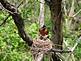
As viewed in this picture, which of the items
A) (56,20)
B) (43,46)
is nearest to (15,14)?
(43,46)

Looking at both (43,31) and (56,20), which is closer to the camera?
(43,31)

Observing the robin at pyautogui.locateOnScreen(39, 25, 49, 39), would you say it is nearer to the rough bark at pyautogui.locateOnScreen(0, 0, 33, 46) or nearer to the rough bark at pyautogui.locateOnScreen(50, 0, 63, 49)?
the rough bark at pyautogui.locateOnScreen(0, 0, 33, 46)

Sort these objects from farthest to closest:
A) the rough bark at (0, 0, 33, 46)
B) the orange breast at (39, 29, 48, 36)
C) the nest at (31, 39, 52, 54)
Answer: the nest at (31, 39, 52, 54), the orange breast at (39, 29, 48, 36), the rough bark at (0, 0, 33, 46)

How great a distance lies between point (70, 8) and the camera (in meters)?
5.31

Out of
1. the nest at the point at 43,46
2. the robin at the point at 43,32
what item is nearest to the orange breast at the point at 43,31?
the robin at the point at 43,32

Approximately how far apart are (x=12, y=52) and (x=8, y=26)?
0.42 metres

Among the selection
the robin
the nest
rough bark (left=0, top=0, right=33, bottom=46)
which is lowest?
the nest

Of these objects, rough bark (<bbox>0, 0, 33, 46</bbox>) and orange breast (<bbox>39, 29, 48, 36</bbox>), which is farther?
orange breast (<bbox>39, 29, 48, 36</bbox>)

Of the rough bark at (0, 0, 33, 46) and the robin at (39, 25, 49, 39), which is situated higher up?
the rough bark at (0, 0, 33, 46)

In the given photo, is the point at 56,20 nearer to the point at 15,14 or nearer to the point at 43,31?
the point at 43,31

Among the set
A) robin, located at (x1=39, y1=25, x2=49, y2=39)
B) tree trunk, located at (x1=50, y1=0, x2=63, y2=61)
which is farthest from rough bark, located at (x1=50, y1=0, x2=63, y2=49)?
robin, located at (x1=39, y1=25, x2=49, y2=39)

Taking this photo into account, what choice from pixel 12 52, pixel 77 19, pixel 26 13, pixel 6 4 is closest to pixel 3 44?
pixel 12 52

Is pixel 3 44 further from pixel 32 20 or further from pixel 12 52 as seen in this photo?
pixel 32 20

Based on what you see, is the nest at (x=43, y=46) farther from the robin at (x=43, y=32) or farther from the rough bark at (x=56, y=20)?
the rough bark at (x=56, y=20)
